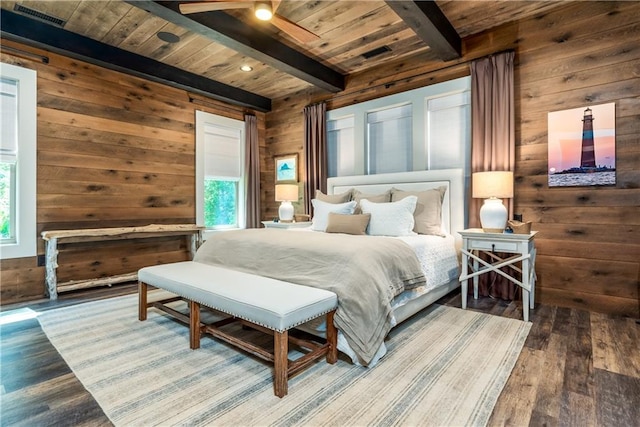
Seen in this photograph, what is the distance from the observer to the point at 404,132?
169 inches

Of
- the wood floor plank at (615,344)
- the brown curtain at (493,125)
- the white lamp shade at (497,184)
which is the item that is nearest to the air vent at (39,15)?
the brown curtain at (493,125)

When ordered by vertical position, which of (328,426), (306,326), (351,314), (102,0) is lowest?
(328,426)

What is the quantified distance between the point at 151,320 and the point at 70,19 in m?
3.07

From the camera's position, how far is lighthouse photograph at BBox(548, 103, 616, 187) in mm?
2885

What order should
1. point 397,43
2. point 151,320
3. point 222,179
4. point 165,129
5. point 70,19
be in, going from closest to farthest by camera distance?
point 151,320, point 70,19, point 397,43, point 165,129, point 222,179

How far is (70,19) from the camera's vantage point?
3248mm

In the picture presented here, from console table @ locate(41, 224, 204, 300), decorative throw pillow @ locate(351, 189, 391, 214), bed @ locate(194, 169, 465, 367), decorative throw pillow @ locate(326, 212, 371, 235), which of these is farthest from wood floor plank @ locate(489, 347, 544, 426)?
console table @ locate(41, 224, 204, 300)

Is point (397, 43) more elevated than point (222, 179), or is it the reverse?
point (397, 43)

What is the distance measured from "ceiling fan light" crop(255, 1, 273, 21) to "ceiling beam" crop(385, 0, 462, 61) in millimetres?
948

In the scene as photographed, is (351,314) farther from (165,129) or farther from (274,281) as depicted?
(165,129)

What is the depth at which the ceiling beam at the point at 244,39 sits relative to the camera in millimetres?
2720

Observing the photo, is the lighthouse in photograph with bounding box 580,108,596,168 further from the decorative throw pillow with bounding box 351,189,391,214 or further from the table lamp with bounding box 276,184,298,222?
the table lamp with bounding box 276,184,298,222

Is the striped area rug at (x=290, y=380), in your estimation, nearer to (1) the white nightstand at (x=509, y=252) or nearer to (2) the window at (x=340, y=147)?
(1) the white nightstand at (x=509, y=252)

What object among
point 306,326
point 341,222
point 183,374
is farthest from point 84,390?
point 341,222
